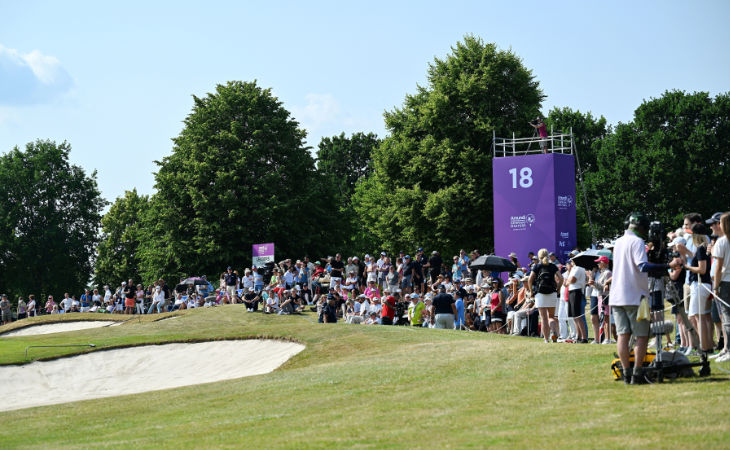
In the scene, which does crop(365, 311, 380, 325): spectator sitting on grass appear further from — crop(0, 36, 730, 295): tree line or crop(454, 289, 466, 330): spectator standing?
crop(0, 36, 730, 295): tree line

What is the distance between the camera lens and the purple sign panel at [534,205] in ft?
102

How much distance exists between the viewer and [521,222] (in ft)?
105

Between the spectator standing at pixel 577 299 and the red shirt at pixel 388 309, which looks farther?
the red shirt at pixel 388 309

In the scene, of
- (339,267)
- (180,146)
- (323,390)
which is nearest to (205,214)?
(180,146)

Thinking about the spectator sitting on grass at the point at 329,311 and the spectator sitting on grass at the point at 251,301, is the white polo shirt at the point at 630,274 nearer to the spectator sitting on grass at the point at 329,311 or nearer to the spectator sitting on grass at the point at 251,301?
the spectator sitting on grass at the point at 329,311

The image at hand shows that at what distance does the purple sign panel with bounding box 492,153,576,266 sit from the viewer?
3123 cm

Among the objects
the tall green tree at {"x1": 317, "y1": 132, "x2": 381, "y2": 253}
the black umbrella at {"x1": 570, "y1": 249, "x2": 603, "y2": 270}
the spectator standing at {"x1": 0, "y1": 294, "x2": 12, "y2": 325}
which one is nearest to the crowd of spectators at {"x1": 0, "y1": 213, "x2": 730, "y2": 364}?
the black umbrella at {"x1": 570, "y1": 249, "x2": 603, "y2": 270}

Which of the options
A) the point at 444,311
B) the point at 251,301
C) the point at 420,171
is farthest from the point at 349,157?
the point at 444,311

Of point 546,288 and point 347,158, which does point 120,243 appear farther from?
point 546,288

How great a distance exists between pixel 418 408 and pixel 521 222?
2276 centimetres

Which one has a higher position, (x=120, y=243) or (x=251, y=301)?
(x=120, y=243)

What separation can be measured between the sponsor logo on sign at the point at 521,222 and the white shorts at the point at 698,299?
20210 mm

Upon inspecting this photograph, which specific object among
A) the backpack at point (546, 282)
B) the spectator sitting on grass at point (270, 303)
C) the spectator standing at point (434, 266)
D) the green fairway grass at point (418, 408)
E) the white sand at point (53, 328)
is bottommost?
the white sand at point (53, 328)

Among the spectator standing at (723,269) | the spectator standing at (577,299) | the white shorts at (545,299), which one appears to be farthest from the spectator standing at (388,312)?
the spectator standing at (723,269)
